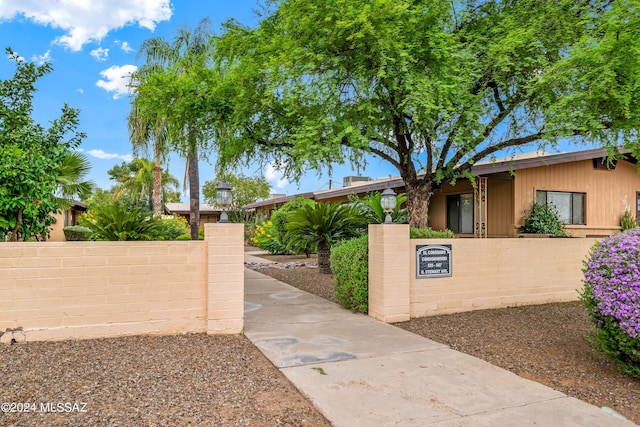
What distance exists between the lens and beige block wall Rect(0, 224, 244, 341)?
524 centimetres

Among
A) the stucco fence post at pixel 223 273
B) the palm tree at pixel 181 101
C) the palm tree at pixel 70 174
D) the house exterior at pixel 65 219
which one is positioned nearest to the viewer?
the stucco fence post at pixel 223 273

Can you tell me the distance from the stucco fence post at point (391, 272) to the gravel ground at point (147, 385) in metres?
2.35

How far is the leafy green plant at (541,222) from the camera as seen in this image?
12.4 m

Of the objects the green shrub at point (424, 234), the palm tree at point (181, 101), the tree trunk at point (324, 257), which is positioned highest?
the palm tree at point (181, 101)

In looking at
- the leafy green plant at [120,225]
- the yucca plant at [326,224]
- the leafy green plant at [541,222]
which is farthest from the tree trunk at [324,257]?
the leafy green plant at [541,222]

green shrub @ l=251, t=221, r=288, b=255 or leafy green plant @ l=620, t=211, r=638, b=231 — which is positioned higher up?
leafy green plant @ l=620, t=211, r=638, b=231

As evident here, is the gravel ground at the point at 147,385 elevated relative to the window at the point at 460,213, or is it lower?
lower

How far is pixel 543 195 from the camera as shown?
1327 cm

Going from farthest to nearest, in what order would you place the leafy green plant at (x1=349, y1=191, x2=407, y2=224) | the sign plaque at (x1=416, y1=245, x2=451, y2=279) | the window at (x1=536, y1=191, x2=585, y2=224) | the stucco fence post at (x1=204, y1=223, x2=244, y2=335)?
1. the window at (x1=536, y1=191, x2=585, y2=224)
2. the leafy green plant at (x1=349, y1=191, x2=407, y2=224)
3. the sign plaque at (x1=416, y1=245, x2=451, y2=279)
4. the stucco fence post at (x1=204, y1=223, x2=244, y2=335)

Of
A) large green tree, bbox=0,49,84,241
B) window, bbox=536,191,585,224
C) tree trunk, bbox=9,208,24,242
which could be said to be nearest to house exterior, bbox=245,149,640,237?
window, bbox=536,191,585,224

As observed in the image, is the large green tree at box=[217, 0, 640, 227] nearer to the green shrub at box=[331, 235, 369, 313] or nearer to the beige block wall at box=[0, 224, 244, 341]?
the green shrub at box=[331, 235, 369, 313]

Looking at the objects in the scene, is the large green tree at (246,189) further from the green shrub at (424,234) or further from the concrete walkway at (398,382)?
the concrete walkway at (398,382)

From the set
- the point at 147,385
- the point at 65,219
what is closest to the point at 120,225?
the point at 147,385

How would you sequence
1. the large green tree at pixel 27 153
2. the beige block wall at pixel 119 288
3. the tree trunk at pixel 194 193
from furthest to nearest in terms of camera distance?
the tree trunk at pixel 194 193, the large green tree at pixel 27 153, the beige block wall at pixel 119 288
